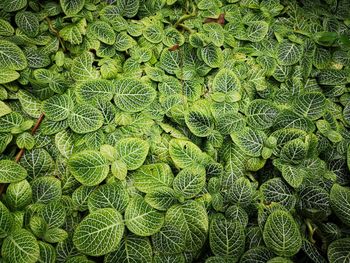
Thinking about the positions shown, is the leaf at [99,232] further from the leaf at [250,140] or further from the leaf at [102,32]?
the leaf at [102,32]

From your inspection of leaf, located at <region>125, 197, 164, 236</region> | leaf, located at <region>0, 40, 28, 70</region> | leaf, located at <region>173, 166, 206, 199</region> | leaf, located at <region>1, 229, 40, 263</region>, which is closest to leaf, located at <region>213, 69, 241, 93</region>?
leaf, located at <region>173, 166, 206, 199</region>

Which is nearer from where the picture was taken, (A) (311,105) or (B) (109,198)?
(B) (109,198)

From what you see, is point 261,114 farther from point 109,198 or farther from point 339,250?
point 109,198

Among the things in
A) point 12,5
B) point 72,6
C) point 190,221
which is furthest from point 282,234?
point 12,5

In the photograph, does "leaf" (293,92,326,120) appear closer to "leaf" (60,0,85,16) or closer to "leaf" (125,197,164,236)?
"leaf" (125,197,164,236)

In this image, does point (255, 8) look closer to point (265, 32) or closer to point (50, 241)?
point (265, 32)

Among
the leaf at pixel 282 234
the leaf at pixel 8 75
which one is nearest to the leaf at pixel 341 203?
the leaf at pixel 282 234

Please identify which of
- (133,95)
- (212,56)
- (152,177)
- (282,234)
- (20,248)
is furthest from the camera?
(212,56)
